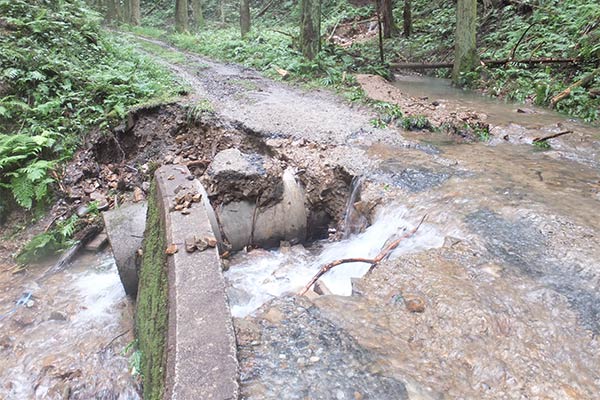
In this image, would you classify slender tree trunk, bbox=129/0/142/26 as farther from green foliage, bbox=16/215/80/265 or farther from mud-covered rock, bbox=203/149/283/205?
mud-covered rock, bbox=203/149/283/205

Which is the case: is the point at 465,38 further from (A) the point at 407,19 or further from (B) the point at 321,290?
(B) the point at 321,290

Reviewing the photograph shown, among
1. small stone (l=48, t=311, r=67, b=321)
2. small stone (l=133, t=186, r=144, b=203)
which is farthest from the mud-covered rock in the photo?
small stone (l=48, t=311, r=67, b=321)

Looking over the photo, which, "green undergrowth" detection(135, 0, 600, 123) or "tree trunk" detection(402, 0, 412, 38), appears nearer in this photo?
"green undergrowth" detection(135, 0, 600, 123)

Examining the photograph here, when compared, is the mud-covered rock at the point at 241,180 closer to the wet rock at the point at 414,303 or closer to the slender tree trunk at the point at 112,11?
the wet rock at the point at 414,303

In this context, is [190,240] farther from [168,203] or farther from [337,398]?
[337,398]

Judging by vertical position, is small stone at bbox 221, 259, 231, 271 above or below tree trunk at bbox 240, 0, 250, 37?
below

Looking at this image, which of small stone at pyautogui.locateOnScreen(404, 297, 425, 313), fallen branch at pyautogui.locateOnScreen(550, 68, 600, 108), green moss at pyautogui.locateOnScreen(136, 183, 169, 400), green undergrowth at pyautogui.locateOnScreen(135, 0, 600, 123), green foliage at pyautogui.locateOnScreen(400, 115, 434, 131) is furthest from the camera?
green undergrowth at pyautogui.locateOnScreen(135, 0, 600, 123)

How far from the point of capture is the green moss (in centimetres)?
247

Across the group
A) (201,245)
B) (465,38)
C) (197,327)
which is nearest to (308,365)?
(197,327)

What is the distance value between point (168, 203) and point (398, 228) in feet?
7.39

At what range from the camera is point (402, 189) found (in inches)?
184

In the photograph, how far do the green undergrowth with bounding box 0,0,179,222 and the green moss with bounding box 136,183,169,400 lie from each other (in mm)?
3199

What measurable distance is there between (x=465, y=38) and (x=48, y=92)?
387 inches

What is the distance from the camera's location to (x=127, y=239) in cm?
451
